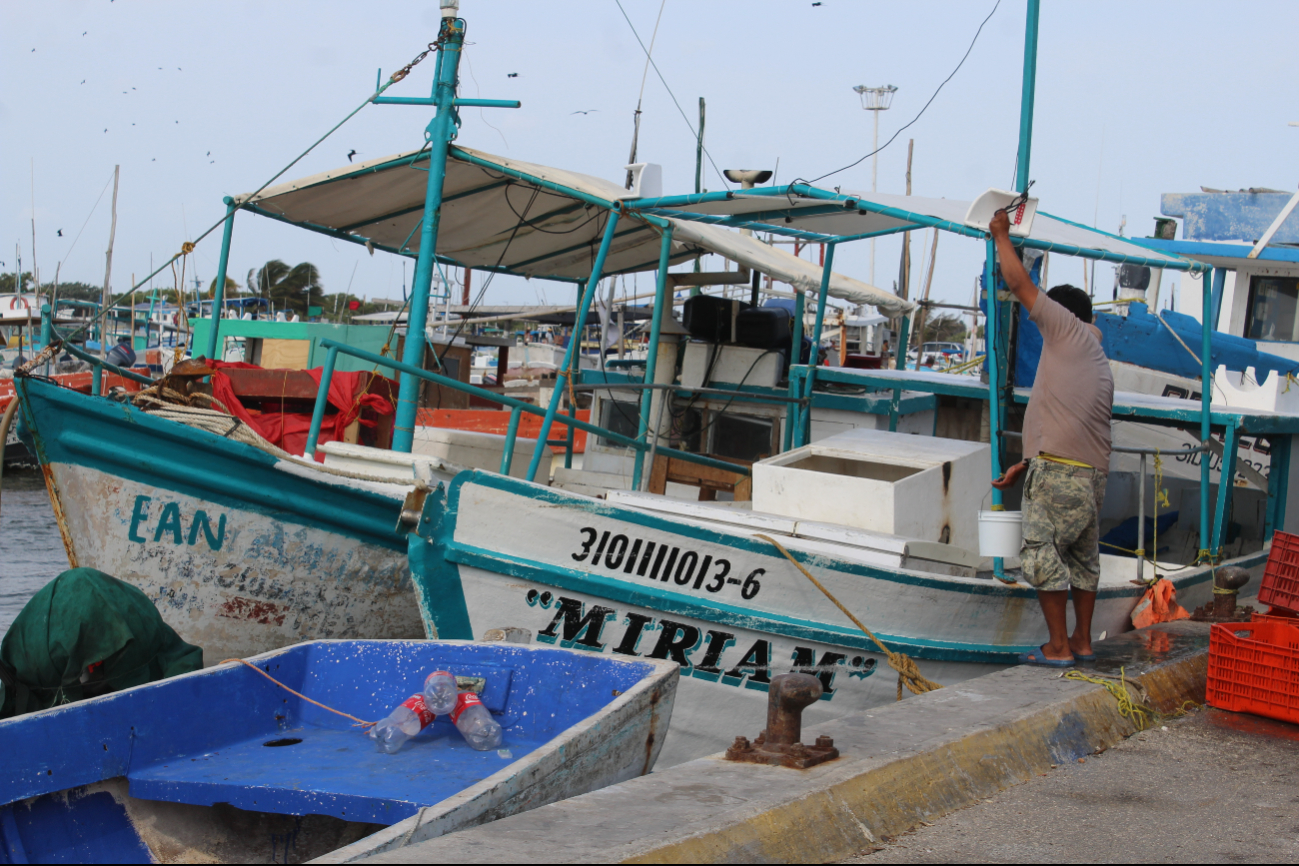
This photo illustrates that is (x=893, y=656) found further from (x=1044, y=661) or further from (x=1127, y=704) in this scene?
(x=1127, y=704)

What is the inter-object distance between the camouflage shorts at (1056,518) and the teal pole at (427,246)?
3921 mm

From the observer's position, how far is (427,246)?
710 centimetres

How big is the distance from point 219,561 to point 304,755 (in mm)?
3186

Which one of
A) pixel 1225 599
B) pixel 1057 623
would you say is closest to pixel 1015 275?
pixel 1057 623

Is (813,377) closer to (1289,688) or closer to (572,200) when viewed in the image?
(572,200)

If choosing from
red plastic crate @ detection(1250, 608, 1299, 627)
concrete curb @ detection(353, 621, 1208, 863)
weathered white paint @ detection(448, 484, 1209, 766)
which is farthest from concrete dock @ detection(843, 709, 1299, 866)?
weathered white paint @ detection(448, 484, 1209, 766)

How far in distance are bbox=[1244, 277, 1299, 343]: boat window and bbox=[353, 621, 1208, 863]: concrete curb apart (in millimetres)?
8260

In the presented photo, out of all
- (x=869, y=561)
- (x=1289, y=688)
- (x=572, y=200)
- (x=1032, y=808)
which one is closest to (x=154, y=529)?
(x=572, y=200)

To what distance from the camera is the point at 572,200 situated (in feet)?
27.7

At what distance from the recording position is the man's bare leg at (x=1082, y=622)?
16.8 ft

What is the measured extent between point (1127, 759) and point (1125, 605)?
2584mm

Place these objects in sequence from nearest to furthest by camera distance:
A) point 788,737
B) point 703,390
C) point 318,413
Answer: point 788,737
point 318,413
point 703,390

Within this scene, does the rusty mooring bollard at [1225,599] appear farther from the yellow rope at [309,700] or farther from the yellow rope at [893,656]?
the yellow rope at [309,700]

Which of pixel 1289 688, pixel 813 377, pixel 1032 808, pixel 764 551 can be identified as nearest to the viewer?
pixel 1032 808
